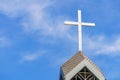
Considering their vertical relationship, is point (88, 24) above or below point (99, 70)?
above

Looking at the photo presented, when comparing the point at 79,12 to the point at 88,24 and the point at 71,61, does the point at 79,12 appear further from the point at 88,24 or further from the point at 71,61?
the point at 71,61

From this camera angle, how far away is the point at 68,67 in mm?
44000

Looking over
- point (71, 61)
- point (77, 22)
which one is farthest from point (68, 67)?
point (77, 22)

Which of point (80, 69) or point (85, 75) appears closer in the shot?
point (80, 69)

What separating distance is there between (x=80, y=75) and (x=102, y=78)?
216 centimetres

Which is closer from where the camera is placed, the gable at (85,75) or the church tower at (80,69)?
the church tower at (80,69)

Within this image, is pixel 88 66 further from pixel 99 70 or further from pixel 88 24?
pixel 88 24

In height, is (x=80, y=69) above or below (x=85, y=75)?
above

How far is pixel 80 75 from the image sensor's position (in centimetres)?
4425

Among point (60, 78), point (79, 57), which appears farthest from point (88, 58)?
point (60, 78)

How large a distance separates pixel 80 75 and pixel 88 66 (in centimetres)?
133

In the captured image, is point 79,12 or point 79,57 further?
point 79,12

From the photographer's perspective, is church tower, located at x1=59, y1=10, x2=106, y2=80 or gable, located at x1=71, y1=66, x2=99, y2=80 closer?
church tower, located at x1=59, y1=10, x2=106, y2=80

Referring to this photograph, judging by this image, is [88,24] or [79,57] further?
[88,24]
